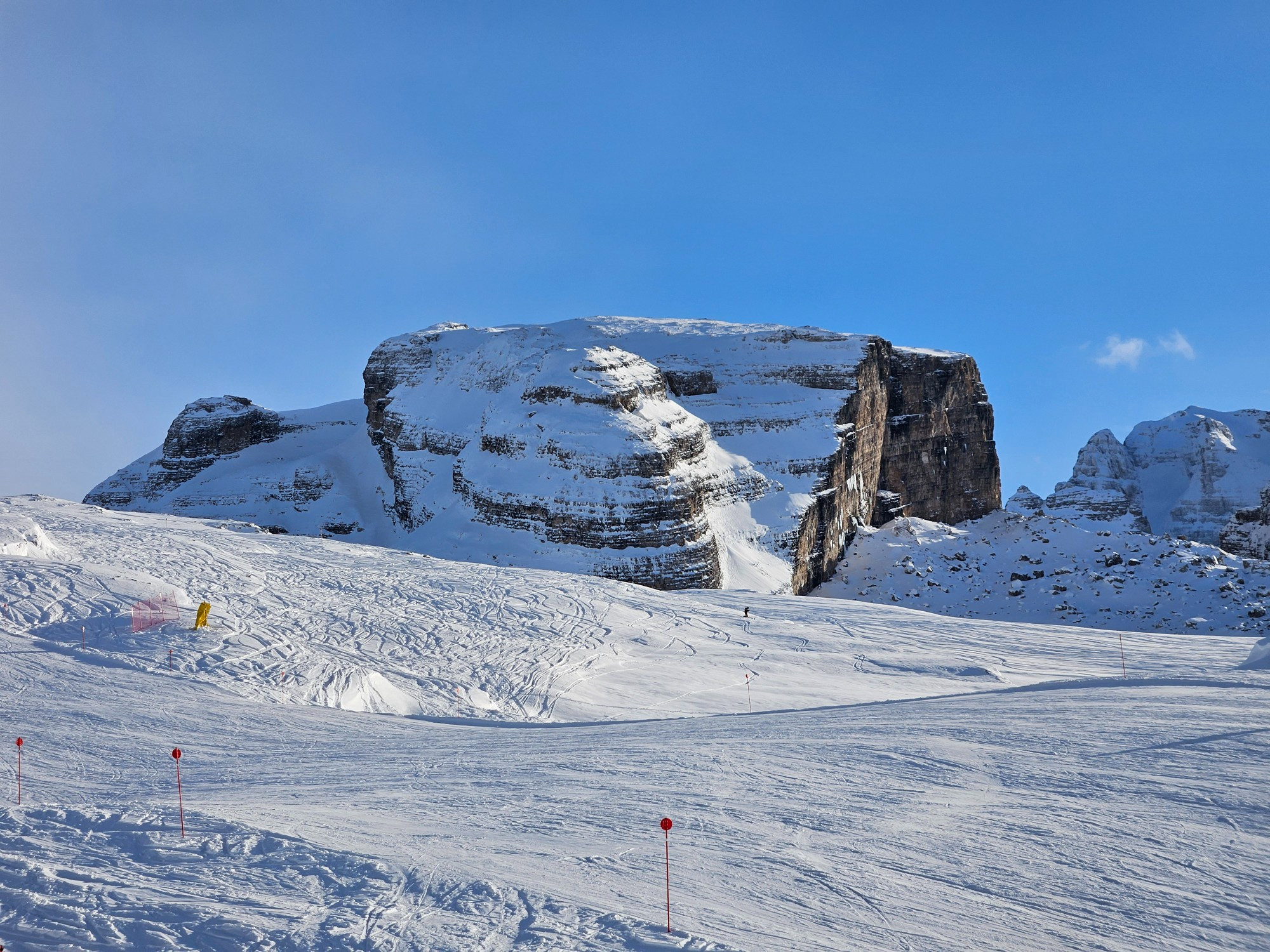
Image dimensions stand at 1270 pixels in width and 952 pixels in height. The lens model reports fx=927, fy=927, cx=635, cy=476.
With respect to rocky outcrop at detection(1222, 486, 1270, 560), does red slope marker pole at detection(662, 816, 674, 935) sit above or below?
below

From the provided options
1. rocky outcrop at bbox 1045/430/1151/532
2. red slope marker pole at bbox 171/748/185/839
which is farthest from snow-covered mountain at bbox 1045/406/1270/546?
red slope marker pole at bbox 171/748/185/839

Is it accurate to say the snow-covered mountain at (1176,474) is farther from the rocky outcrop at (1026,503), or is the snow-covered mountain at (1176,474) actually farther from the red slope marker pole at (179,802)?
the red slope marker pole at (179,802)

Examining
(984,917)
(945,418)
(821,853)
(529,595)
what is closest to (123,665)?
(529,595)

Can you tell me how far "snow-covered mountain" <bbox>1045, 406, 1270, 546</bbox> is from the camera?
10219 cm

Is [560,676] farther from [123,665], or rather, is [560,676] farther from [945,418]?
[945,418]

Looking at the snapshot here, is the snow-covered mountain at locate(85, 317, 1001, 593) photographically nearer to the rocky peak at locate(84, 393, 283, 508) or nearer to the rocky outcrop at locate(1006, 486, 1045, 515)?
the rocky peak at locate(84, 393, 283, 508)

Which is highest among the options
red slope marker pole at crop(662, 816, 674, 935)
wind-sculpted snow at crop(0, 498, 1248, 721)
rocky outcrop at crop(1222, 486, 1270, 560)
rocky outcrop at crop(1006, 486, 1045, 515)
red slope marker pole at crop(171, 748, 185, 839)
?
rocky outcrop at crop(1006, 486, 1045, 515)

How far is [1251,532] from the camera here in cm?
5203

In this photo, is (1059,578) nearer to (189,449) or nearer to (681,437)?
(681,437)

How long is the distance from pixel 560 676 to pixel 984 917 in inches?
590

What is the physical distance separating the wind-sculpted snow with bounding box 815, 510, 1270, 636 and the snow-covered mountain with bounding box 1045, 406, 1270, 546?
47.4 metres

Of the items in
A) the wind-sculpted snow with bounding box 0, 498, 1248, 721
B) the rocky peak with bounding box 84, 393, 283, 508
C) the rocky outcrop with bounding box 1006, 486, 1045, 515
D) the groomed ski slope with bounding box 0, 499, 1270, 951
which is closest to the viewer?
the groomed ski slope with bounding box 0, 499, 1270, 951

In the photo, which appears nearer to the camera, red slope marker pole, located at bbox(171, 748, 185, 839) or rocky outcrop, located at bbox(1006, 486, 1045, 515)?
red slope marker pole, located at bbox(171, 748, 185, 839)

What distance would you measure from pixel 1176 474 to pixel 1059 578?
79.4m
